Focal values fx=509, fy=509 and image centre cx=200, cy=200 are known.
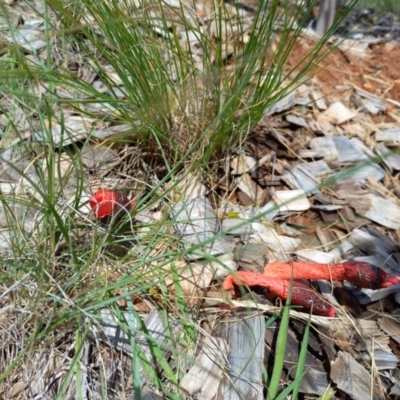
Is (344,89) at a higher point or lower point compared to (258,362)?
higher

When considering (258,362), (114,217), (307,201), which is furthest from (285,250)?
(114,217)

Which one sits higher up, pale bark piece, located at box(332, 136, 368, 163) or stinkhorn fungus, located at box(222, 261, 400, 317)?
pale bark piece, located at box(332, 136, 368, 163)

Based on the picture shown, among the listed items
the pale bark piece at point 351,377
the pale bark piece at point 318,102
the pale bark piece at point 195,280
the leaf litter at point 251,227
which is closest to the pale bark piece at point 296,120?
the leaf litter at point 251,227

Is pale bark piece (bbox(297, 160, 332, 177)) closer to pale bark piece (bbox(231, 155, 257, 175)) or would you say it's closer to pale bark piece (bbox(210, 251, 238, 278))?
pale bark piece (bbox(231, 155, 257, 175))

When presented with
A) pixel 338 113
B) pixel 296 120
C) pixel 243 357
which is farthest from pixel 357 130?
pixel 243 357

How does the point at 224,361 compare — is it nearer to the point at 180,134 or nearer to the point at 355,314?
the point at 355,314

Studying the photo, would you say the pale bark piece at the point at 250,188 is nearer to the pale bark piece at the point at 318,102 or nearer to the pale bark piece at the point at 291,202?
the pale bark piece at the point at 291,202

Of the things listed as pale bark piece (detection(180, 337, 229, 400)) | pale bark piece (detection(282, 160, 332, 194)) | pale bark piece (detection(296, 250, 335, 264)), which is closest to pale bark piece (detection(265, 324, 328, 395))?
pale bark piece (detection(180, 337, 229, 400))
